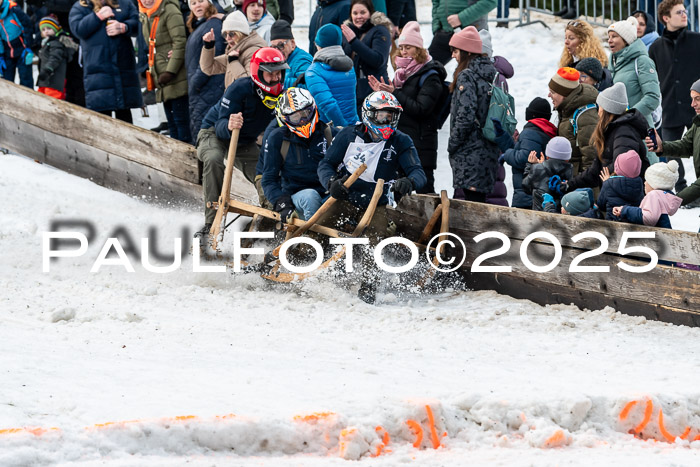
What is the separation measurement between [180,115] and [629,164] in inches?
220

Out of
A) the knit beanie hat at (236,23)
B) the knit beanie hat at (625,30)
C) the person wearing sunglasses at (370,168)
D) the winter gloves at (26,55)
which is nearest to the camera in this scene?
the person wearing sunglasses at (370,168)

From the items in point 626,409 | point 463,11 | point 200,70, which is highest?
point 463,11

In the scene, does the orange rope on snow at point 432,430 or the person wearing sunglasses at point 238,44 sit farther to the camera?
the person wearing sunglasses at point 238,44

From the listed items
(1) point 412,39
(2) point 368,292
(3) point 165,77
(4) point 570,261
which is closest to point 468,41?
(1) point 412,39

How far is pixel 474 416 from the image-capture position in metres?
5.10

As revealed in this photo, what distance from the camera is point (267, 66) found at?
860 centimetres

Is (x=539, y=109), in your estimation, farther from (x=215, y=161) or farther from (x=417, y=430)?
(x=417, y=430)

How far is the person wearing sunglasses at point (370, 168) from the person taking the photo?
7832 millimetres

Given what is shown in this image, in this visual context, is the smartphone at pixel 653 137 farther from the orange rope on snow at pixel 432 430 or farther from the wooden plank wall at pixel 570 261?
the orange rope on snow at pixel 432 430

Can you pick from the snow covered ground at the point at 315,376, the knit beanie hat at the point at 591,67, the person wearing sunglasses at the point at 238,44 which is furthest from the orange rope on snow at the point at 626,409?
the person wearing sunglasses at the point at 238,44

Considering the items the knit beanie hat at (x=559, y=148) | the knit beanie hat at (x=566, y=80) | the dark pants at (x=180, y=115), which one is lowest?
the knit beanie hat at (x=559, y=148)

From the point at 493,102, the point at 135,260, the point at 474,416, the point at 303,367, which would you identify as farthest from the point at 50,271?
the point at 474,416

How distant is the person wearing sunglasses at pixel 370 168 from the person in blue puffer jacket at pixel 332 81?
2.71ft

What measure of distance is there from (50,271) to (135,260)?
823 mm
